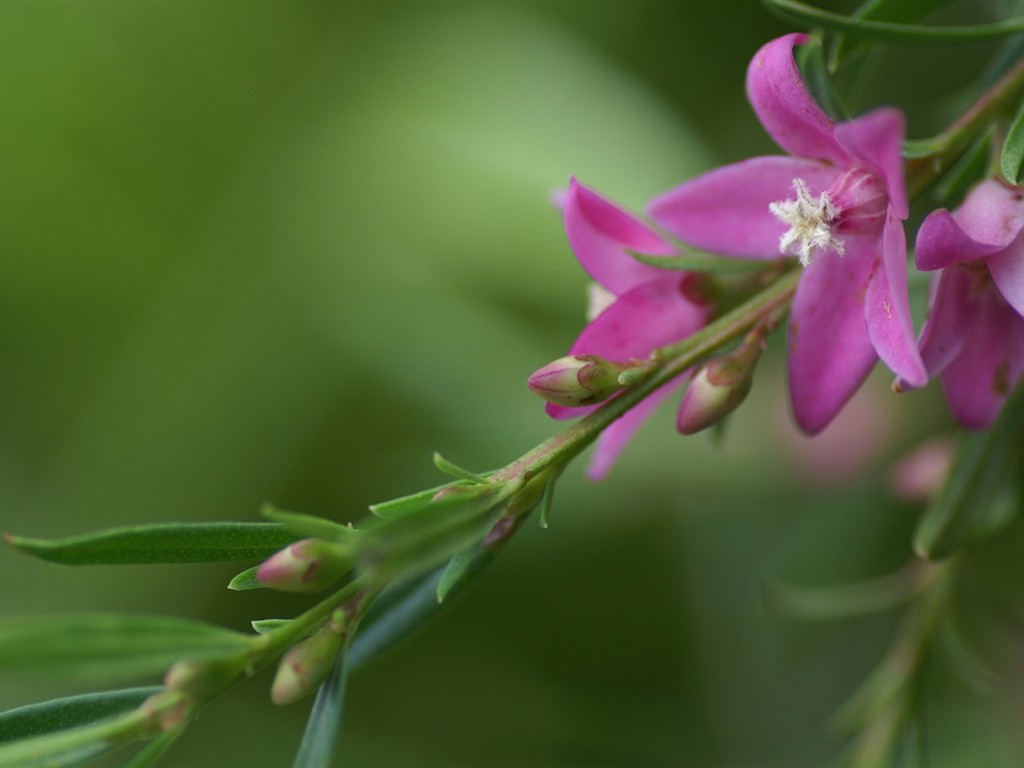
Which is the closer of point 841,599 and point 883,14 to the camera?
point 883,14

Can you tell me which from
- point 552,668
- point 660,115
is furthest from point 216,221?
point 552,668

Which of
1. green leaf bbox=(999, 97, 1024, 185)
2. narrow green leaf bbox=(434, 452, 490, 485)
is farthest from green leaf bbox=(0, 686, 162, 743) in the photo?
green leaf bbox=(999, 97, 1024, 185)

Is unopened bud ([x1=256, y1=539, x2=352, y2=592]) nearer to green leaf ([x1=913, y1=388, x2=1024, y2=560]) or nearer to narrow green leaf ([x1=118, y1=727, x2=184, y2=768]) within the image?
narrow green leaf ([x1=118, y1=727, x2=184, y2=768])

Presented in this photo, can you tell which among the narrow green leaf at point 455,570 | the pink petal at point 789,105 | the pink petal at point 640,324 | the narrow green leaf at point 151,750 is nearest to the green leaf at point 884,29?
the pink petal at point 789,105

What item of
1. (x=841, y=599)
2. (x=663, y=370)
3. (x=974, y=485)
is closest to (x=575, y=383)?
(x=663, y=370)

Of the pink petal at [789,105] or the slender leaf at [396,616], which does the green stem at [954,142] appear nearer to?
the pink petal at [789,105]

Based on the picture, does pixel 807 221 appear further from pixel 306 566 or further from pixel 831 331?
pixel 306 566
